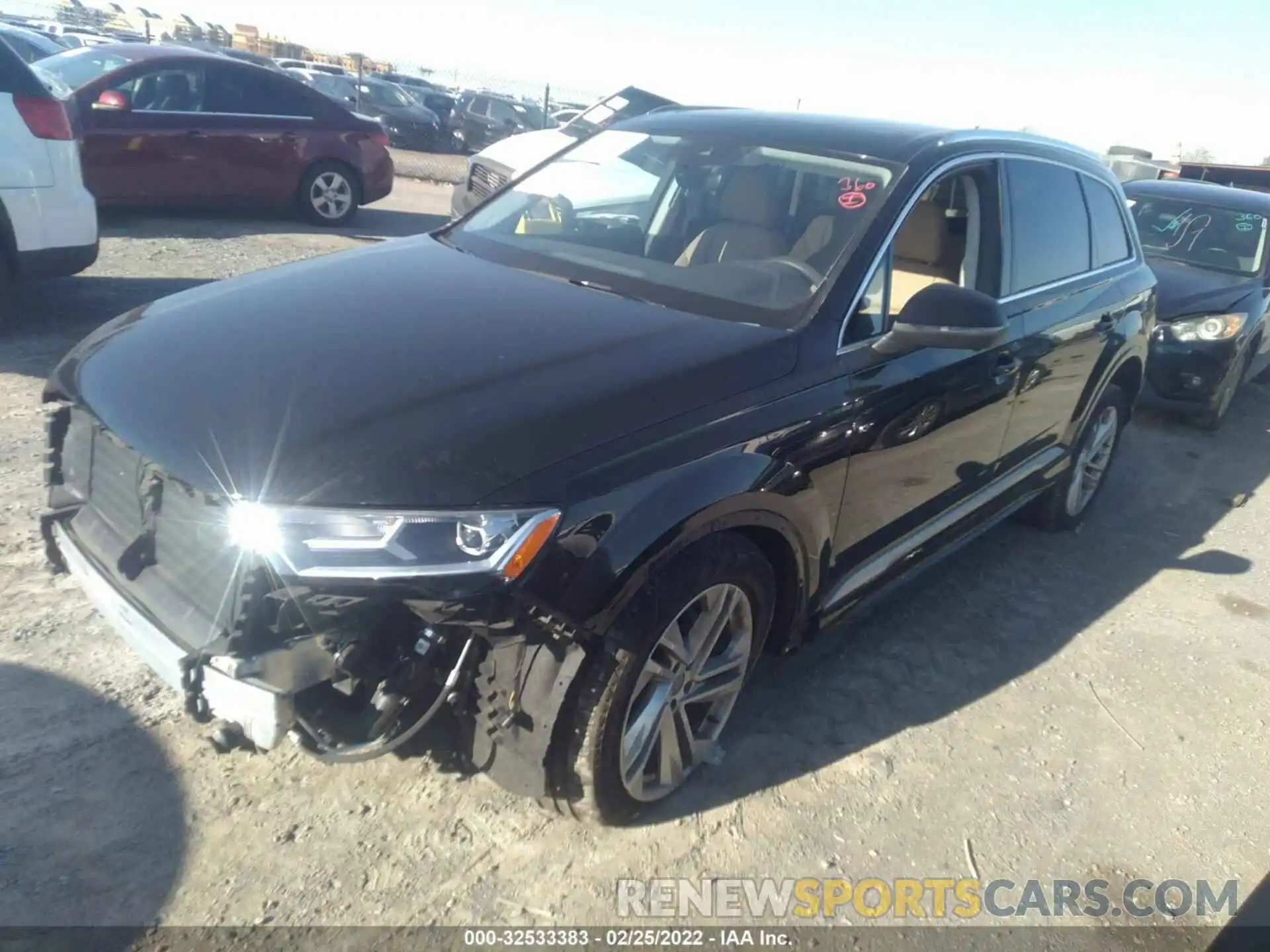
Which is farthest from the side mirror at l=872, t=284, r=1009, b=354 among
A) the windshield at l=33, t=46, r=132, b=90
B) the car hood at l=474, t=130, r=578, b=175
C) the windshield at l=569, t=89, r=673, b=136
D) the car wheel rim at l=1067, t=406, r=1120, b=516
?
the windshield at l=33, t=46, r=132, b=90

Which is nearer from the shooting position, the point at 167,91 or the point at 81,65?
the point at 167,91

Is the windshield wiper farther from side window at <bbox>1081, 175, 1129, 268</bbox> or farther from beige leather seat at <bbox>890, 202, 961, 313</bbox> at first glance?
side window at <bbox>1081, 175, 1129, 268</bbox>

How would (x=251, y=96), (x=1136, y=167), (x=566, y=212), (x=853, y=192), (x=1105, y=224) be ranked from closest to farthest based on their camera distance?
1. (x=853, y=192)
2. (x=566, y=212)
3. (x=1105, y=224)
4. (x=251, y=96)
5. (x=1136, y=167)

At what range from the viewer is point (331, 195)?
33.4 feet

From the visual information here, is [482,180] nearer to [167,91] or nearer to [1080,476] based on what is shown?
[167,91]

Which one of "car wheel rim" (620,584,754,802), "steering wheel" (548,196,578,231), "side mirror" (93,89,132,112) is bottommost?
"car wheel rim" (620,584,754,802)

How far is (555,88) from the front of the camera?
2741 centimetres

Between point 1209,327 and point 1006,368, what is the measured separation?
4517 mm

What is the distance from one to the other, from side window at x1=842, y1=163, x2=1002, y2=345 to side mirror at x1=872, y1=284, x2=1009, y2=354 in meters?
0.44

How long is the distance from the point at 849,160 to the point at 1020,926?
2452 millimetres

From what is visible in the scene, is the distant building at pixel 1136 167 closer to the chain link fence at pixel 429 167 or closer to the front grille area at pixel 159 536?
the chain link fence at pixel 429 167

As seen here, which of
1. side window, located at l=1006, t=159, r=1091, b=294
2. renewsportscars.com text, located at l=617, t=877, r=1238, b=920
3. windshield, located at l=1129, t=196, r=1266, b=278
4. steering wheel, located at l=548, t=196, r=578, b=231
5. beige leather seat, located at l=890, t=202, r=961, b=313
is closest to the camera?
renewsportscars.com text, located at l=617, t=877, r=1238, b=920

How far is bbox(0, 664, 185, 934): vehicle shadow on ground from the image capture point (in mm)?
2266

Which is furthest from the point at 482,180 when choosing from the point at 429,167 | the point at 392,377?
the point at 429,167
